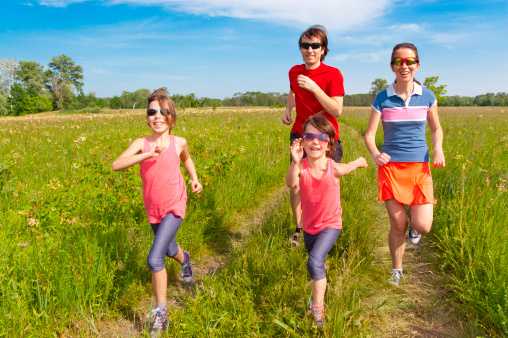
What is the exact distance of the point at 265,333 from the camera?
2.22 metres

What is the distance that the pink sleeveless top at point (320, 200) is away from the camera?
234 cm

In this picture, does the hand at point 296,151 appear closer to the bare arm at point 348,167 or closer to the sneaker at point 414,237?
the bare arm at point 348,167

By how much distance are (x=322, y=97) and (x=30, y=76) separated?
9093cm

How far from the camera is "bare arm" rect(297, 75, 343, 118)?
277cm

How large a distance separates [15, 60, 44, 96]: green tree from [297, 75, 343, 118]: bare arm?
8675 cm

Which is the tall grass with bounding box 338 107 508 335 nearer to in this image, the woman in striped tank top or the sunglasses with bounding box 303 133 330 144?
the woman in striped tank top

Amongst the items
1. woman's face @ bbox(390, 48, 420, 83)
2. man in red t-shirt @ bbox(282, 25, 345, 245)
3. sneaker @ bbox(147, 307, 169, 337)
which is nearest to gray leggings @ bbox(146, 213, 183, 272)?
sneaker @ bbox(147, 307, 169, 337)

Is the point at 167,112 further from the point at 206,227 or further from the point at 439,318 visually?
the point at 439,318

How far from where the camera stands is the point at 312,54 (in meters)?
3.10

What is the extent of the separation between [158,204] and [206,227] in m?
1.56

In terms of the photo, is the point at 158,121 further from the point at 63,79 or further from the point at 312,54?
the point at 63,79

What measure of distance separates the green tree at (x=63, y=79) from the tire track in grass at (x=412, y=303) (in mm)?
84553

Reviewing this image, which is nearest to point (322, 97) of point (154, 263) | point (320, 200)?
point (320, 200)

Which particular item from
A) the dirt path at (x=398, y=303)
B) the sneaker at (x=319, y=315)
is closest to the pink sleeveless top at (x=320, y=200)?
the sneaker at (x=319, y=315)
